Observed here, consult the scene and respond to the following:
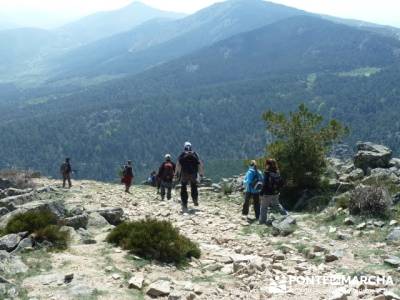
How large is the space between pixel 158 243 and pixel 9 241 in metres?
3.36

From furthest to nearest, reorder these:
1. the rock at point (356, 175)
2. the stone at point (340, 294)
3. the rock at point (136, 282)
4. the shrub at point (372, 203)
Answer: the rock at point (356, 175)
the shrub at point (372, 203)
the rock at point (136, 282)
the stone at point (340, 294)

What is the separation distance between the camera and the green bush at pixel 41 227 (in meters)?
11.2

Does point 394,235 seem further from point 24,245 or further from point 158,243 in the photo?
point 24,245

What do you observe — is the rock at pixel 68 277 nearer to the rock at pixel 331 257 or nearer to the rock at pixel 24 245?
the rock at pixel 24 245

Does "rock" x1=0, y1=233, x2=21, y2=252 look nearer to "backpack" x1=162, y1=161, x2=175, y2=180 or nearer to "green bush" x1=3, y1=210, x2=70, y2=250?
"green bush" x1=3, y1=210, x2=70, y2=250

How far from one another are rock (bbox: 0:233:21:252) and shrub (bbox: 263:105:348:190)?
13222 mm

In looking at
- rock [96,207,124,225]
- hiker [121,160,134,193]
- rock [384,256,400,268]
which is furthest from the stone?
hiker [121,160,134,193]

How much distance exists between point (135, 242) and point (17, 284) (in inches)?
112

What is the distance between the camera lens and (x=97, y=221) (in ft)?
47.3

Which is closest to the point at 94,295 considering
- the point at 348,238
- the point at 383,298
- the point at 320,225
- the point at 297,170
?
the point at 383,298

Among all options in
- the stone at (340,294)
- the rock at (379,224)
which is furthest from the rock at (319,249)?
the rock at (379,224)

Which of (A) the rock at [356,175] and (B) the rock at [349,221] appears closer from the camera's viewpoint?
(B) the rock at [349,221]

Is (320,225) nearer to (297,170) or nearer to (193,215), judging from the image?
(193,215)

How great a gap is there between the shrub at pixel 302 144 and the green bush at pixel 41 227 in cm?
1190
